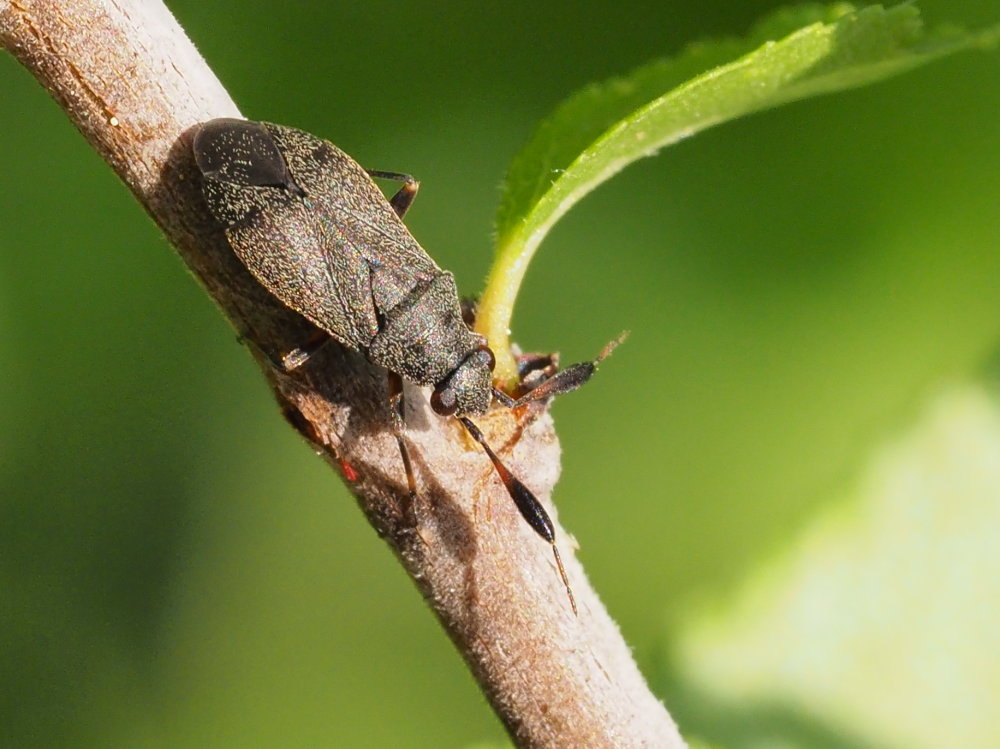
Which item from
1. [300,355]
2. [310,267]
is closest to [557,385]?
[300,355]

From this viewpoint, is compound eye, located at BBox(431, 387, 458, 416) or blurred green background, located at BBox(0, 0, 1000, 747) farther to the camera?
blurred green background, located at BBox(0, 0, 1000, 747)

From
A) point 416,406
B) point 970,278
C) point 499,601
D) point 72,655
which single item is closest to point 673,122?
point 416,406

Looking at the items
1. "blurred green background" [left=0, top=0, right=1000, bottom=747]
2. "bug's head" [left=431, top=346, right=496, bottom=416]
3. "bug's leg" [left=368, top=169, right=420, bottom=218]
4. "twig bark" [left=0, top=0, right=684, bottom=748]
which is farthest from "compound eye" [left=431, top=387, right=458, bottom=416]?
"blurred green background" [left=0, top=0, right=1000, bottom=747]

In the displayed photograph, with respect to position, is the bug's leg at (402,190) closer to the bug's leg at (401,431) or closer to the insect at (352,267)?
the insect at (352,267)

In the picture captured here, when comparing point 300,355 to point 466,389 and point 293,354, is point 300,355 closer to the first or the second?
point 293,354

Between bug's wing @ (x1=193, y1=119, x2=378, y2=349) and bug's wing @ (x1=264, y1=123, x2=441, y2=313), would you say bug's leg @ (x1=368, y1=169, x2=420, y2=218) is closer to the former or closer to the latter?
bug's wing @ (x1=264, y1=123, x2=441, y2=313)

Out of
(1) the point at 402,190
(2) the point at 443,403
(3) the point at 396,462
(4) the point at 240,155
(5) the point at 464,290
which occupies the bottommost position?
(3) the point at 396,462
